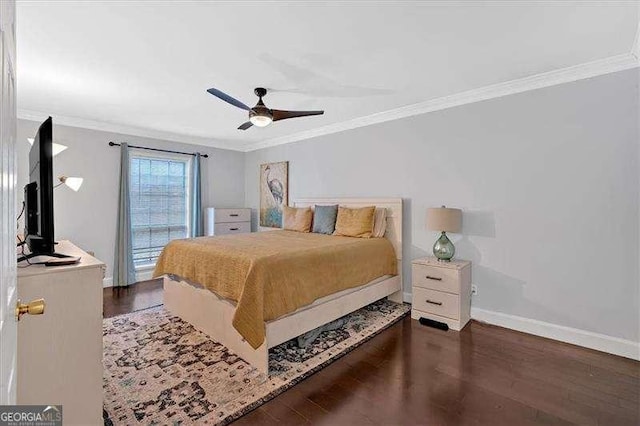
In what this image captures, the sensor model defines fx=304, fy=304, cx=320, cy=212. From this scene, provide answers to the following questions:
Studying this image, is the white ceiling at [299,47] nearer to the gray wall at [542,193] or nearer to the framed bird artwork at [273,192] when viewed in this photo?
the gray wall at [542,193]

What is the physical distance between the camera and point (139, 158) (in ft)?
15.9

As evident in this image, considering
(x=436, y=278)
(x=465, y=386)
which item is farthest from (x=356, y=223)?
(x=465, y=386)

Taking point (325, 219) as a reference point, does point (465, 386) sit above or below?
below

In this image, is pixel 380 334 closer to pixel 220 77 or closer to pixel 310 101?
pixel 310 101

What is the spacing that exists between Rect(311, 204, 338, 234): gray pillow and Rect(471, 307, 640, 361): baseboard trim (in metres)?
1.92

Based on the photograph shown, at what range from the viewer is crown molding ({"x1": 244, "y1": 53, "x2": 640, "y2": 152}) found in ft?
8.19

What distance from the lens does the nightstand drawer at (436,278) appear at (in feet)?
9.89

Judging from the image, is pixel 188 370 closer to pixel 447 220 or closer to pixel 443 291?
pixel 443 291

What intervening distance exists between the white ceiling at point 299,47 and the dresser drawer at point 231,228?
2.44m

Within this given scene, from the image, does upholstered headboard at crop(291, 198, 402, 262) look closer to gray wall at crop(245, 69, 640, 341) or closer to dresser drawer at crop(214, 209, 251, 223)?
gray wall at crop(245, 69, 640, 341)

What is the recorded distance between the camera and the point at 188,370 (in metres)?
2.26

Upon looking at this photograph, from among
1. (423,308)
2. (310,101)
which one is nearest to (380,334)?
(423,308)

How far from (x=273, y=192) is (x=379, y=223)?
2.41 m

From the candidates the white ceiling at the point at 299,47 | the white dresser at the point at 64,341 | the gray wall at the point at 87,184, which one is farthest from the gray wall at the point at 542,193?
the gray wall at the point at 87,184
